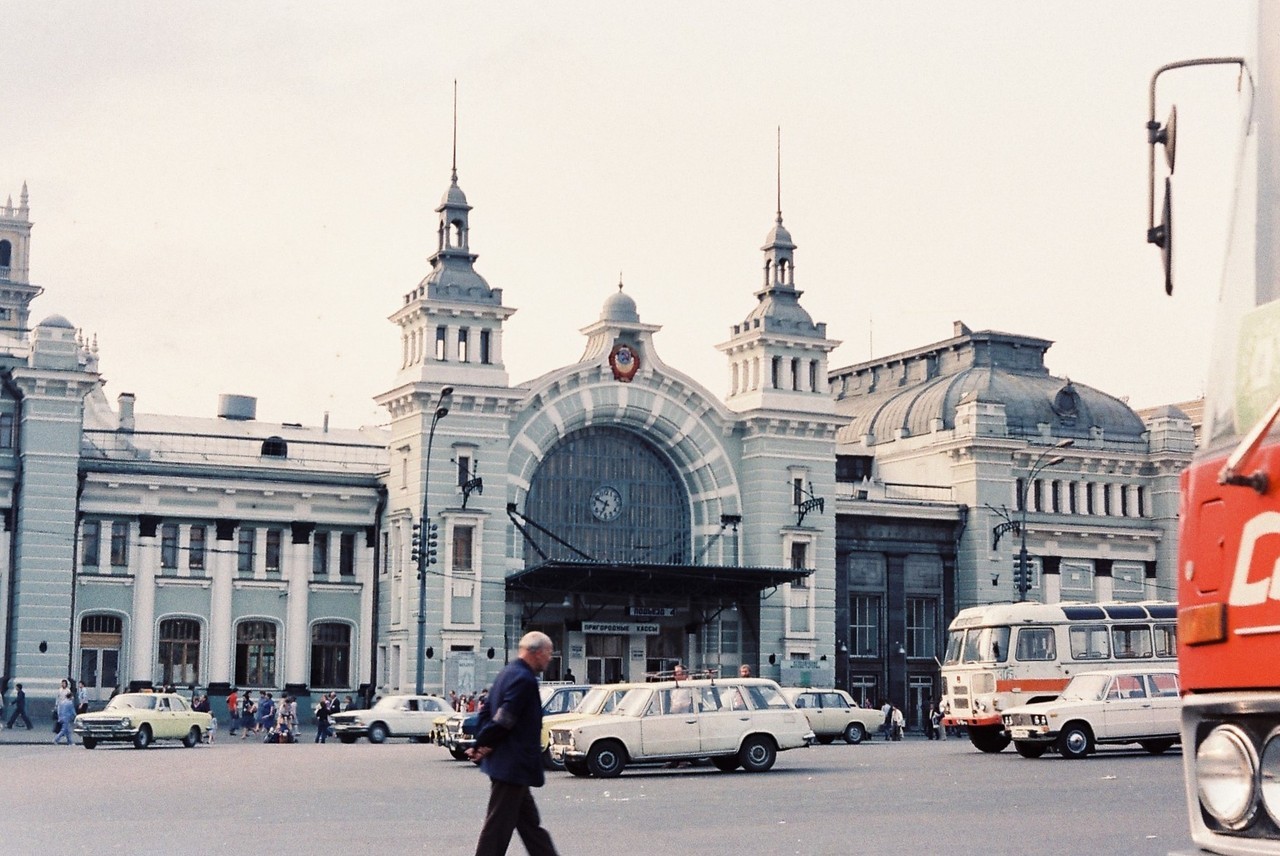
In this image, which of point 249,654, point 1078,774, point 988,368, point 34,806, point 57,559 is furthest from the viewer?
point 988,368

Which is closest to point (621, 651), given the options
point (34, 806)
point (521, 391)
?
point (521, 391)

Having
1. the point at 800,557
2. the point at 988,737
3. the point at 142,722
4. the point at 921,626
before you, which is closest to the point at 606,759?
the point at 988,737

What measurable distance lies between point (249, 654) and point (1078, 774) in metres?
40.3

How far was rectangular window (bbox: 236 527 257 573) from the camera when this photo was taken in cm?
6047

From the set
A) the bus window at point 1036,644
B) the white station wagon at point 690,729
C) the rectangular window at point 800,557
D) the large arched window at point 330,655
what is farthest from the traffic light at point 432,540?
the white station wagon at point 690,729

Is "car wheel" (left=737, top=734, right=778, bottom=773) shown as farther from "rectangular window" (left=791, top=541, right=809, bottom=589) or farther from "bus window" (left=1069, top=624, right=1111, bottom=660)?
"rectangular window" (left=791, top=541, right=809, bottom=589)

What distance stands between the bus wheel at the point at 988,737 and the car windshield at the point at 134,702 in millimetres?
19483

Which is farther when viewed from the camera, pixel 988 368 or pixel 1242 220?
pixel 988 368

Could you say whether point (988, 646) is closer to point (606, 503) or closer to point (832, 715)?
point (832, 715)

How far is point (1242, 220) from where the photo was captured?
503 cm

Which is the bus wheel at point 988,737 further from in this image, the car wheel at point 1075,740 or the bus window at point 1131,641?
the car wheel at point 1075,740

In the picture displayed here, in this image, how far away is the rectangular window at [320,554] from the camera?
61.9 m

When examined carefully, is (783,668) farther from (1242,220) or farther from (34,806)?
(1242,220)

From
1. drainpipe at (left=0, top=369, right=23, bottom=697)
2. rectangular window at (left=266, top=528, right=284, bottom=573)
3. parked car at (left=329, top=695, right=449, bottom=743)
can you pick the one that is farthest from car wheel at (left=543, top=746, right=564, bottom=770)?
rectangular window at (left=266, top=528, right=284, bottom=573)
